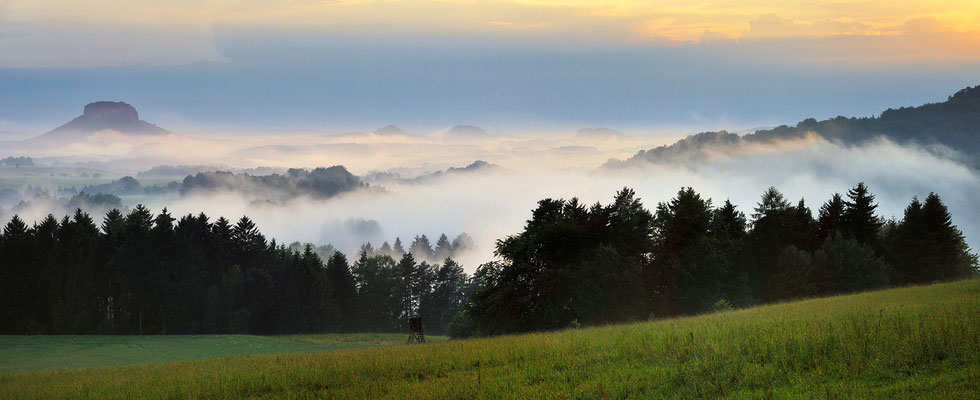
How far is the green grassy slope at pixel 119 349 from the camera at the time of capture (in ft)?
160

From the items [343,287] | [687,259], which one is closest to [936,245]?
[687,259]

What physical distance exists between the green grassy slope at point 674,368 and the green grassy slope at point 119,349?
77.3ft

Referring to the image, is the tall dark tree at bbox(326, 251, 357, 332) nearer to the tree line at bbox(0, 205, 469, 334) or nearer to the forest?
the forest

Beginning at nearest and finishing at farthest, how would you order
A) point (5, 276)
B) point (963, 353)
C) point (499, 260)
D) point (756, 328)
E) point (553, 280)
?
point (963, 353) → point (756, 328) → point (553, 280) → point (499, 260) → point (5, 276)

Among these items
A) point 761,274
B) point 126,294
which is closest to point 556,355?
point 761,274

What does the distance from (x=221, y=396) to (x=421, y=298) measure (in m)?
134

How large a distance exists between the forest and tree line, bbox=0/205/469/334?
197 millimetres

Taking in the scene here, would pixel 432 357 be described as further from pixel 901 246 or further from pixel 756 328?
pixel 901 246

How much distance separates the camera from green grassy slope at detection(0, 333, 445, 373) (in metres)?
48.7

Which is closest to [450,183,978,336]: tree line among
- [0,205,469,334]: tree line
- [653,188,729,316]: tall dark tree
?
[653,188,729,316]: tall dark tree

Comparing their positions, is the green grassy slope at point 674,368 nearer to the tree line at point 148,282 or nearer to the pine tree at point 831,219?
the pine tree at point 831,219

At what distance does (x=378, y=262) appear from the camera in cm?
15412

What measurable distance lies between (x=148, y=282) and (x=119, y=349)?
43.1 m

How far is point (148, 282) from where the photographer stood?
324 feet
